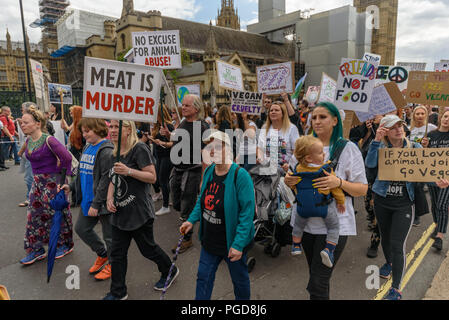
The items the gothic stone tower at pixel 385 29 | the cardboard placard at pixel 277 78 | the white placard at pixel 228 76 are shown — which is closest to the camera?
the cardboard placard at pixel 277 78

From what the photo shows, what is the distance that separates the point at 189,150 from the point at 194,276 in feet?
5.83

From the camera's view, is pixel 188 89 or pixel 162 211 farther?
pixel 188 89

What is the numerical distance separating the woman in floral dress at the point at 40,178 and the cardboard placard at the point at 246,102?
3.54 m

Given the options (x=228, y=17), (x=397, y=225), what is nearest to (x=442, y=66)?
(x=397, y=225)

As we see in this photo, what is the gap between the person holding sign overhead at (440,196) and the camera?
4477 mm

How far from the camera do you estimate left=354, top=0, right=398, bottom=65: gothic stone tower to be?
179 feet

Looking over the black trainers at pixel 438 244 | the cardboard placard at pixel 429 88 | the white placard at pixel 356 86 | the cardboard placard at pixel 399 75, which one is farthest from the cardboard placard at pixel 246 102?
the black trainers at pixel 438 244

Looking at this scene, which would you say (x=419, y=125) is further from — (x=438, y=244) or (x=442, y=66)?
(x=442, y=66)

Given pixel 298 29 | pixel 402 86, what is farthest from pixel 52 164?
pixel 298 29

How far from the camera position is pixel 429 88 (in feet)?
14.3

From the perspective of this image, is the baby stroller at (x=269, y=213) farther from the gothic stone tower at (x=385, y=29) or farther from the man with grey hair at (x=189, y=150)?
the gothic stone tower at (x=385, y=29)

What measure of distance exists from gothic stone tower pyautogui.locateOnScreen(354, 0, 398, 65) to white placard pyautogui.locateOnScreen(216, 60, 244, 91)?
5689cm

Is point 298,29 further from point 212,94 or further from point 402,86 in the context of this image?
point 402,86

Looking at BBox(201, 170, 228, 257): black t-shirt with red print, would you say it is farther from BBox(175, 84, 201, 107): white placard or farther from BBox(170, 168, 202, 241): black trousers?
BBox(175, 84, 201, 107): white placard
